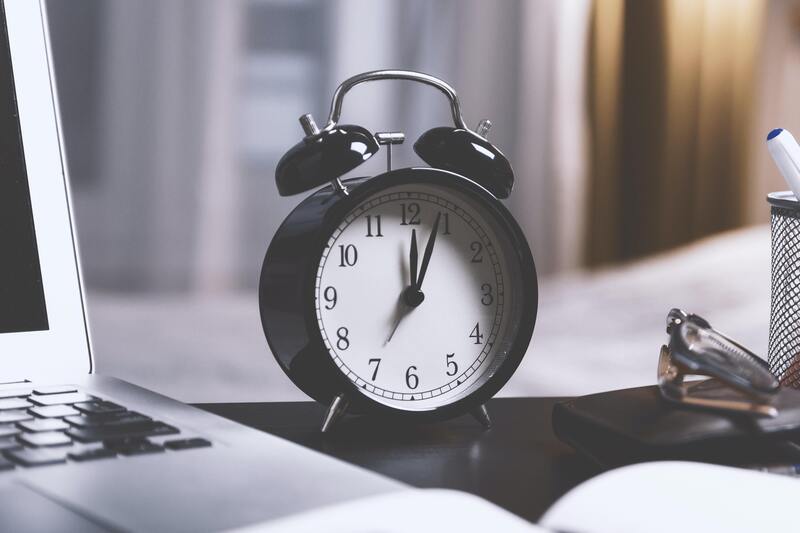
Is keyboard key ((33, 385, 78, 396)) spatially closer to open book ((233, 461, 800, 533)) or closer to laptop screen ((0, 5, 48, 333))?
laptop screen ((0, 5, 48, 333))

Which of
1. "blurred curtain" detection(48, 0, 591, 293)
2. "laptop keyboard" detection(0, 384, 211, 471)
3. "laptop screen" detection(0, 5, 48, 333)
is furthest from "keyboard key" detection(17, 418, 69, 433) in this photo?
"blurred curtain" detection(48, 0, 591, 293)

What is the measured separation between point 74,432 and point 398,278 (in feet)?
0.78

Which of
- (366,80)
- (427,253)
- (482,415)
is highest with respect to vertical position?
(366,80)

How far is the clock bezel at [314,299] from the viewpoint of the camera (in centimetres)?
55

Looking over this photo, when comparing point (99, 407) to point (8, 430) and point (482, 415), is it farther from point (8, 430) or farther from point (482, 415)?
point (482, 415)

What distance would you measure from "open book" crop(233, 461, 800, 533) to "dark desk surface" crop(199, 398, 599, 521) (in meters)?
0.04

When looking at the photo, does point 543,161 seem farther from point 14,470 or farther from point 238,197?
point 14,470

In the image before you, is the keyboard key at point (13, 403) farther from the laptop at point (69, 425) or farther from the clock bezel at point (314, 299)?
the clock bezel at point (314, 299)

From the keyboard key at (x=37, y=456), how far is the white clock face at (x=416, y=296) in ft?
0.67

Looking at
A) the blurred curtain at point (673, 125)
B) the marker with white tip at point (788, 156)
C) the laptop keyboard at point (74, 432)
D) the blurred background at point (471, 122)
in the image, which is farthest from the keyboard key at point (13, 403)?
the blurred curtain at point (673, 125)

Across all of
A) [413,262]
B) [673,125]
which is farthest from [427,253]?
[673,125]

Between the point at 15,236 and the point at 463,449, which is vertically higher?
the point at 15,236

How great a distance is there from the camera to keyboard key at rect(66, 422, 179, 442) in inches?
15.7

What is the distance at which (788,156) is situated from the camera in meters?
0.55
